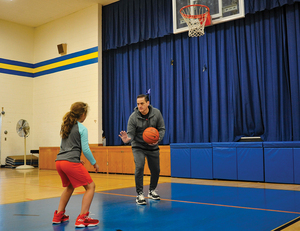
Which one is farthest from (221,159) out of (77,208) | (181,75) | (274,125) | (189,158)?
(77,208)

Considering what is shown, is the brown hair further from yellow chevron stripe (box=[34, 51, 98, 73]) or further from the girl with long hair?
yellow chevron stripe (box=[34, 51, 98, 73])

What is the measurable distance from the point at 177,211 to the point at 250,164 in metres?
3.99

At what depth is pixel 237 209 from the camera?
169 inches

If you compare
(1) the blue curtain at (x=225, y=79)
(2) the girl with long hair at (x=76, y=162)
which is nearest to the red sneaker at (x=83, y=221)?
(2) the girl with long hair at (x=76, y=162)

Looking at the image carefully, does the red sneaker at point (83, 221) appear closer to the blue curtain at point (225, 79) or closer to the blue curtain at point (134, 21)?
the blue curtain at point (225, 79)

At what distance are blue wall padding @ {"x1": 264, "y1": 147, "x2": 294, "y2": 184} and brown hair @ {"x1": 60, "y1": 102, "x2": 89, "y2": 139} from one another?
17.4 feet

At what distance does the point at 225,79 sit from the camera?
9164 mm

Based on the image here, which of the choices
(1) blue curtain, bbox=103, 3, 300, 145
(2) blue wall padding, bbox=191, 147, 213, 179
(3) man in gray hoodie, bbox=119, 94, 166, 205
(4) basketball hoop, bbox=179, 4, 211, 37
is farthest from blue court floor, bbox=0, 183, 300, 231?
(4) basketball hoop, bbox=179, 4, 211, 37

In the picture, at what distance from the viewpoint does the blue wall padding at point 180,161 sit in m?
8.72

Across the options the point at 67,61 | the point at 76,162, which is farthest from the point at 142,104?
the point at 67,61

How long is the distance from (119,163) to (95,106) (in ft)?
8.92

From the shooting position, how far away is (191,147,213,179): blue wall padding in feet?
27.2

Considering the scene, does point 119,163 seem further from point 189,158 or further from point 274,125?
point 274,125

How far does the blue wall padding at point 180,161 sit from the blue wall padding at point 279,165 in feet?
7.20
